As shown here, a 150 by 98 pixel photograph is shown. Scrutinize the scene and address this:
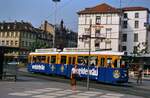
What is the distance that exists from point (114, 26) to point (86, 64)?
2656 inches

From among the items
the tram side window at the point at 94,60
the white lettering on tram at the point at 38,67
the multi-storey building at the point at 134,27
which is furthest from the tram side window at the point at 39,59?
the multi-storey building at the point at 134,27

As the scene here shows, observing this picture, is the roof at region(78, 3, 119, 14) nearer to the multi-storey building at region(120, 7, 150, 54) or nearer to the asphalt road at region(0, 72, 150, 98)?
the multi-storey building at region(120, 7, 150, 54)

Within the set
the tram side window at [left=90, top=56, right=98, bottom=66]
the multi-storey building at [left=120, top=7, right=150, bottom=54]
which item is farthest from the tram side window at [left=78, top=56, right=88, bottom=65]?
the multi-storey building at [left=120, top=7, right=150, bottom=54]

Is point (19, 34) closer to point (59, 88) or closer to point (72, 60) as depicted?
point (72, 60)

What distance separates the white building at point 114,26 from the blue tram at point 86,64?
57.8m

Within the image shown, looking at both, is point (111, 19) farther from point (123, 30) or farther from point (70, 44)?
point (70, 44)

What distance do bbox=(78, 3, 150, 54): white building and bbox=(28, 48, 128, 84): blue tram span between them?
57.8 meters

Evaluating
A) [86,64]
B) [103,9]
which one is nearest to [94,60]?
[86,64]

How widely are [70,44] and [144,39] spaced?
64.7m

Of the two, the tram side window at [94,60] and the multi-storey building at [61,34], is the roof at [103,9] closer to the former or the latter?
the multi-storey building at [61,34]

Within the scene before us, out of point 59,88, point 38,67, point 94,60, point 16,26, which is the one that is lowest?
point 59,88

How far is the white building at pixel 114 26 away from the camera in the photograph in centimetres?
10956

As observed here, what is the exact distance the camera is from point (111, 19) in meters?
109

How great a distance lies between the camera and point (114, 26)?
110m
